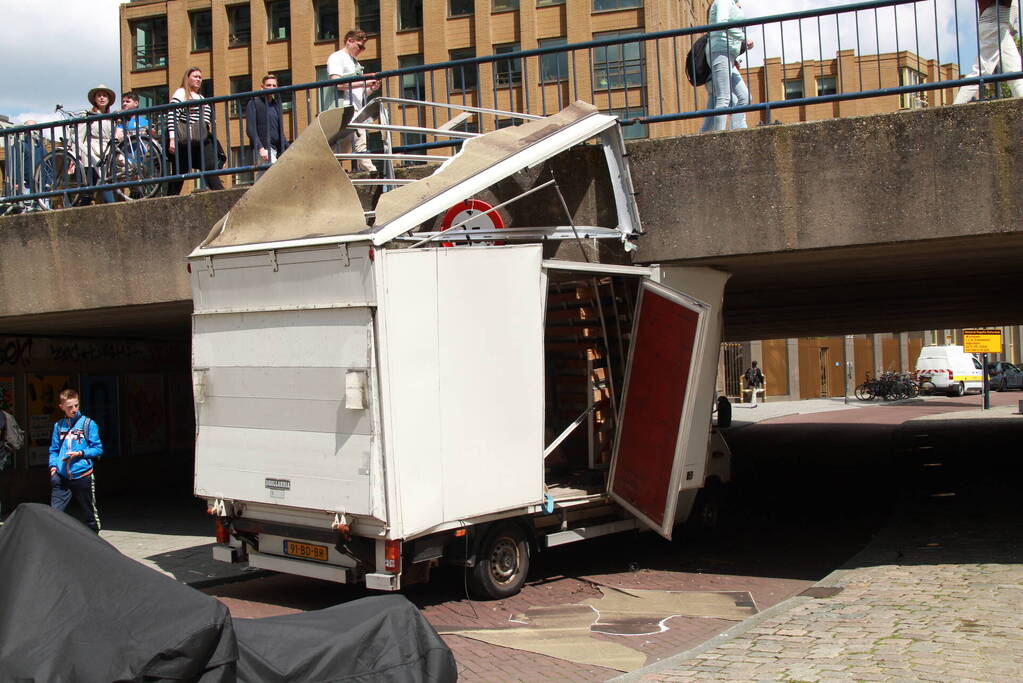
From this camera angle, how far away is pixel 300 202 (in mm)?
8430

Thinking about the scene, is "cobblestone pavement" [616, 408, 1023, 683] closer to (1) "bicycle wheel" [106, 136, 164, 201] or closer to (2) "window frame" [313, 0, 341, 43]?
(1) "bicycle wheel" [106, 136, 164, 201]

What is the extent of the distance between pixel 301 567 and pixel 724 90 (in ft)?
20.3

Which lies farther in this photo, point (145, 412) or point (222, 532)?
point (145, 412)

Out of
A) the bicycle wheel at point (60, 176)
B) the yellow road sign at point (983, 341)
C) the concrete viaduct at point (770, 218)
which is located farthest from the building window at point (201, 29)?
the concrete viaduct at point (770, 218)

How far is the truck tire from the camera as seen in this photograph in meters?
8.45

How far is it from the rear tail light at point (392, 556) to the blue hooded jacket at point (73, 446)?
3964 mm

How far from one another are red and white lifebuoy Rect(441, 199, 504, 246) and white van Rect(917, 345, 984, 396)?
44.9 meters

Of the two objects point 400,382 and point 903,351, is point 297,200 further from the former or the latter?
point 903,351

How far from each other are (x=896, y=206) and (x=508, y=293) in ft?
11.4

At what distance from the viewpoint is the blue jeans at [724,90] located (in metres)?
10.4

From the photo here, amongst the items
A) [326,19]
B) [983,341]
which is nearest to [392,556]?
[983,341]

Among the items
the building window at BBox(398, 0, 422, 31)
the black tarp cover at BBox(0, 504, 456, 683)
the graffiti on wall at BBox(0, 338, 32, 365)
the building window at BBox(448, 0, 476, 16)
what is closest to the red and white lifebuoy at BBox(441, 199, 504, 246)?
the black tarp cover at BBox(0, 504, 456, 683)

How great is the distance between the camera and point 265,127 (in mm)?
11758

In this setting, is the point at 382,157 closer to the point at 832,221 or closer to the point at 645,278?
the point at 645,278
